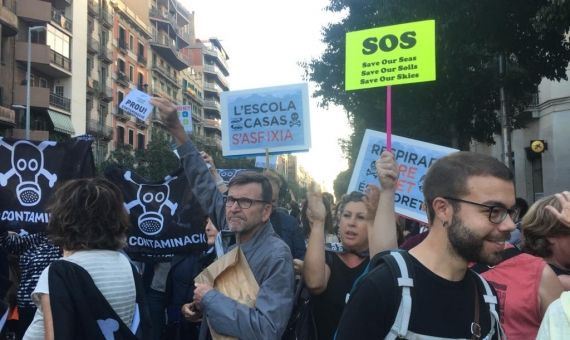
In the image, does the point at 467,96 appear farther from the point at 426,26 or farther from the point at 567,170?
the point at 426,26

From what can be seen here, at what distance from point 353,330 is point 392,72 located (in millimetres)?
2913

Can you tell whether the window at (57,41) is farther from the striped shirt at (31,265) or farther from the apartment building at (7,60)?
the striped shirt at (31,265)

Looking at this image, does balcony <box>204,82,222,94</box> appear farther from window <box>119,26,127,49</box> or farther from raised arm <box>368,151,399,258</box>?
raised arm <box>368,151,399,258</box>

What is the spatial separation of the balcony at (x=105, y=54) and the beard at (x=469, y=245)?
149 ft

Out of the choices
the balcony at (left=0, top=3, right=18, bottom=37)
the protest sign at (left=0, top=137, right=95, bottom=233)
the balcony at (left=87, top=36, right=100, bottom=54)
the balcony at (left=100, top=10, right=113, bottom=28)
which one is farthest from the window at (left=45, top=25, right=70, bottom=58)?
the protest sign at (left=0, top=137, right=95, bottom=233)

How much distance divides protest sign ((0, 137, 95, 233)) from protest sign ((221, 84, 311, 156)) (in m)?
2.14

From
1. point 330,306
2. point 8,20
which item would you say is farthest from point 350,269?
point 8,20

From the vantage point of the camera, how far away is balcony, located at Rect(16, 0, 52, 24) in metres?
34.0

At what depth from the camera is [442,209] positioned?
210cm

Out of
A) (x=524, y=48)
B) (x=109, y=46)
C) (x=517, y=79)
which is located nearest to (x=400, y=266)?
(x=524, y=48)

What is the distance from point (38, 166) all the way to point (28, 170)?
89 mm

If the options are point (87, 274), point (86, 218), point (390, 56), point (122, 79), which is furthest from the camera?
point (122, 79)

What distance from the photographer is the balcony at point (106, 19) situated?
147 ft

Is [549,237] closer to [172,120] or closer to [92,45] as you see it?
[172,120]
